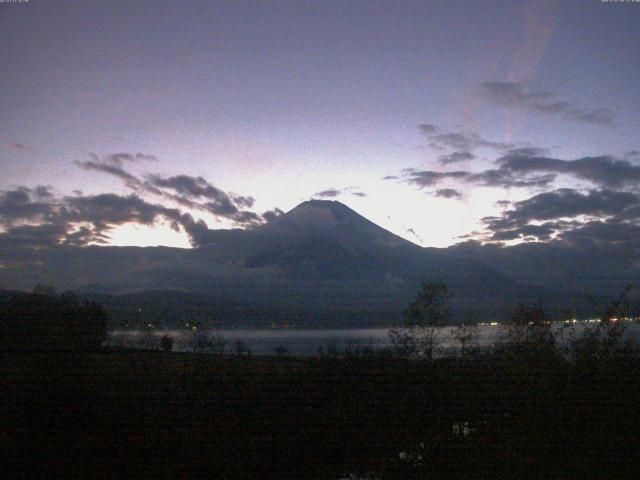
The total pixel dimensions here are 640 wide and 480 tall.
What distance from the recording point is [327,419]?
35.3ft

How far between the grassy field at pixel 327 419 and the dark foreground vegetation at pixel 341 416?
0.03m

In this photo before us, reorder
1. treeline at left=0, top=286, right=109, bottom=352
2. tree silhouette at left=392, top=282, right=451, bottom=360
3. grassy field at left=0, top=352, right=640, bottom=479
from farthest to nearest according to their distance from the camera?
tree silhouette at left=392, top=282, right=451, bottom=360 → treeline at left=0, top=286, right=109, bottom=352 → grassy field at left=0, top=352, right=640, bottom=479

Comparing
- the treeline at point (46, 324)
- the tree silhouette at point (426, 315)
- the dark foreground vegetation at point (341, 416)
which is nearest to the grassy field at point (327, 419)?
the dark foreground vegetation at point (341, 416)

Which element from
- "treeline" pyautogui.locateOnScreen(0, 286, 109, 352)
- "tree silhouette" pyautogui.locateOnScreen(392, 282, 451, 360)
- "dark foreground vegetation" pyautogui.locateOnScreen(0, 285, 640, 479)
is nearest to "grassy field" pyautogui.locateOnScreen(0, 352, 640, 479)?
"dark foreground vegetation" pyautogui.locateOnScreen(0, 285, 640, 479)

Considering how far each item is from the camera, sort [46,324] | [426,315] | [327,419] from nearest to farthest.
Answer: [327,419]
[46,324]
[426,315]

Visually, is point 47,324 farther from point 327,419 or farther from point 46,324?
point 327,419

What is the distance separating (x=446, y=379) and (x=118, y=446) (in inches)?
252

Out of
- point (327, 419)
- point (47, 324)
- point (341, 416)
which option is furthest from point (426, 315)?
point (327, 419)

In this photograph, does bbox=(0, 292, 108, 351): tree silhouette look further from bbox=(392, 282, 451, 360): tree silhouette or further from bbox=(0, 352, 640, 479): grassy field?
bbox=(392, 282, 451, 360): tree silhouette

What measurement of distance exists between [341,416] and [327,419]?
0.87 feet

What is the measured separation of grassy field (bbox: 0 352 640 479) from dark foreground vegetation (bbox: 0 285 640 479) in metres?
0.03

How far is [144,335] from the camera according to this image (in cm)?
4141

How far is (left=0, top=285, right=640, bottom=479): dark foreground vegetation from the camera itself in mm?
8898

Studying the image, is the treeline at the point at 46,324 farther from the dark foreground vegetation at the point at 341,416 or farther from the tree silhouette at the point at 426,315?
the tree silhouette at the point at 426,315
